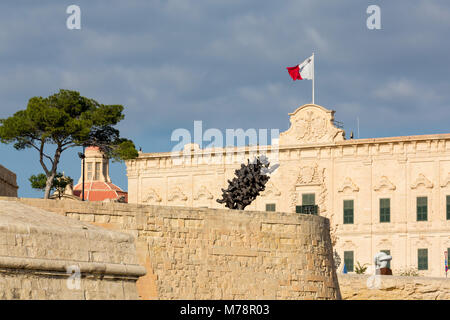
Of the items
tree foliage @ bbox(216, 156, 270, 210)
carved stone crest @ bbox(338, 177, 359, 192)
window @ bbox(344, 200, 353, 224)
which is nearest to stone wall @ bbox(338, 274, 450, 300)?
tree foliage @ bbox(216, 156, 270, 210)

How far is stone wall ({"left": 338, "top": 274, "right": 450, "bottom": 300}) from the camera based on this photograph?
4059 centimetres

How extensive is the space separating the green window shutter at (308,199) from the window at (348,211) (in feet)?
7.41

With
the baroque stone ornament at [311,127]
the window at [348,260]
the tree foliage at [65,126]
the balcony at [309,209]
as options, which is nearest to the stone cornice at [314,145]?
the baroque stone ornament at [311,127]

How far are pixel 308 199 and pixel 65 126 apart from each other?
2433 cm

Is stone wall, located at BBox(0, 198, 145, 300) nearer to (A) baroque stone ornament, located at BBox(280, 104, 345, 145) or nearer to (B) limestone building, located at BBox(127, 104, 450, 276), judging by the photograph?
(B) limestone building, located at BBox(127, 104, 450, 276)

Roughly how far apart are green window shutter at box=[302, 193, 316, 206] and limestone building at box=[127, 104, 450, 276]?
7 centimetres

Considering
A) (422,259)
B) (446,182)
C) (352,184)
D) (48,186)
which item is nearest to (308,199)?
(352,184)

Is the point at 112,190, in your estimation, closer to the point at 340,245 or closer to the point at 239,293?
the point at 340,245

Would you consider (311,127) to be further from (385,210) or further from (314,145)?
(385,210)

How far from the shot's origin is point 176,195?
68.8 meters

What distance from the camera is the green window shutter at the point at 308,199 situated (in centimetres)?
6506

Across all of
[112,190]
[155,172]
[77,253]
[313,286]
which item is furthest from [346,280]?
[112,190]

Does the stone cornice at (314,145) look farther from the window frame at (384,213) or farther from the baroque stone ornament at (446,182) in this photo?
the window frame at (384,213)
